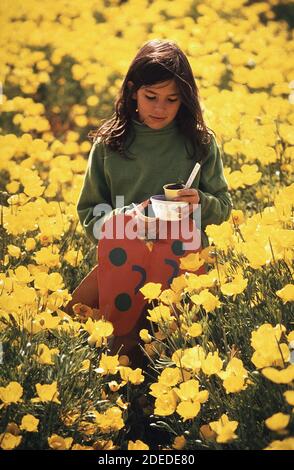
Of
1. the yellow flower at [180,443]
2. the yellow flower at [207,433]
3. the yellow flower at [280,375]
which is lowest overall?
the yellow flower at [180,443]

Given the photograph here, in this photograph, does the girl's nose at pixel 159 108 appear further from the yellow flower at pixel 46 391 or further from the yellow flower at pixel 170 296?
the yellow flower at pixel 46 391

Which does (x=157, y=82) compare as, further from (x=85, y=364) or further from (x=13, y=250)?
(x=85, y=364)

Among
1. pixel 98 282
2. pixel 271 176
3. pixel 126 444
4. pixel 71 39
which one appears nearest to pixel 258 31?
pixel 71 39

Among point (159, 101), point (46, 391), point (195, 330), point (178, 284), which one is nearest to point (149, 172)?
point (159, 101)

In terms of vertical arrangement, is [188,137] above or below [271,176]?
above

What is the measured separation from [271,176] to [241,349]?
1.45 metres

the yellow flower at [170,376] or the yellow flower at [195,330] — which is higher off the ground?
the yellow flower at [195,330]

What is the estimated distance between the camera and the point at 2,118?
442cm

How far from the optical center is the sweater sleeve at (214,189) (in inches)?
96.2

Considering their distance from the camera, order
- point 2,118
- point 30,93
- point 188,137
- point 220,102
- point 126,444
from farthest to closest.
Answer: point 30,93, point 2,118, point 220,102, point 188,137, point 126,444

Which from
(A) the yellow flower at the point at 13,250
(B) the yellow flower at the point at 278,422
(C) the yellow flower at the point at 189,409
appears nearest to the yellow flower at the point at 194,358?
(C) the yellow flower at the point at 189,409

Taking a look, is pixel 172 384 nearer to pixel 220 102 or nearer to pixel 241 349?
pixel 241 349

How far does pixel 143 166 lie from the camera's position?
2488mm

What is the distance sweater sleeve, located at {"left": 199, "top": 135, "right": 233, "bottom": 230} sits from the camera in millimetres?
2443
